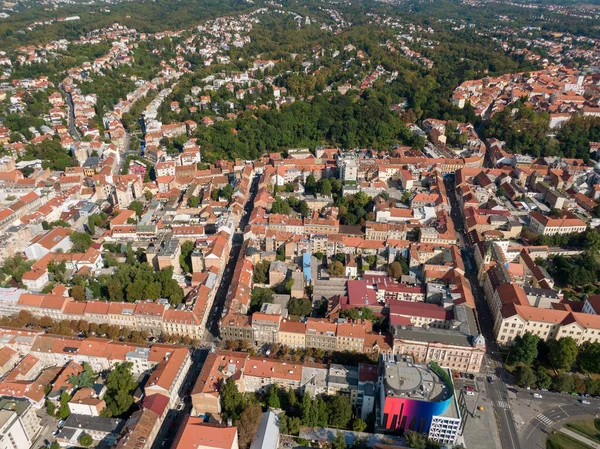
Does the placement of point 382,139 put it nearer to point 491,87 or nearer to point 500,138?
point 500,138

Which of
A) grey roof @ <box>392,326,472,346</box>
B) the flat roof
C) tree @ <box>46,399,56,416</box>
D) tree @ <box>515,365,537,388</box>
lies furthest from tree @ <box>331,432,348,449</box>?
tree @ <box>46,399,56,416</box>

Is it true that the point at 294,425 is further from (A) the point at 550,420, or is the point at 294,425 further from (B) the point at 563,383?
(B) the point at 563,383

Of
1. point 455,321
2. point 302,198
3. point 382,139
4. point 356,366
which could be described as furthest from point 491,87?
point 356,366

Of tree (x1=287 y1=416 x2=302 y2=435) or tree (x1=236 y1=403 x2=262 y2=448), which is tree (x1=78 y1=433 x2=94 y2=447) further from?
tree (x1=287 y1=416 x2=302 y2=435)

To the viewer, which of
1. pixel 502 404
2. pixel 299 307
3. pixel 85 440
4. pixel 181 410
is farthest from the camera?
pixel 299 307

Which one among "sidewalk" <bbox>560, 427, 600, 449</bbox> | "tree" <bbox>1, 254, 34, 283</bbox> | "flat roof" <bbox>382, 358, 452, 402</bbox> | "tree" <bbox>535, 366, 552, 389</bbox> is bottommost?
"sidewalk" <bbox>560, 427, 600, 449</bbox>

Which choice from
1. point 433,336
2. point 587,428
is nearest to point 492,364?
point 433,336

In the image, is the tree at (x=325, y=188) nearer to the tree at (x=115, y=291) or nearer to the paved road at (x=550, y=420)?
the tree at (x=115, y=291)
